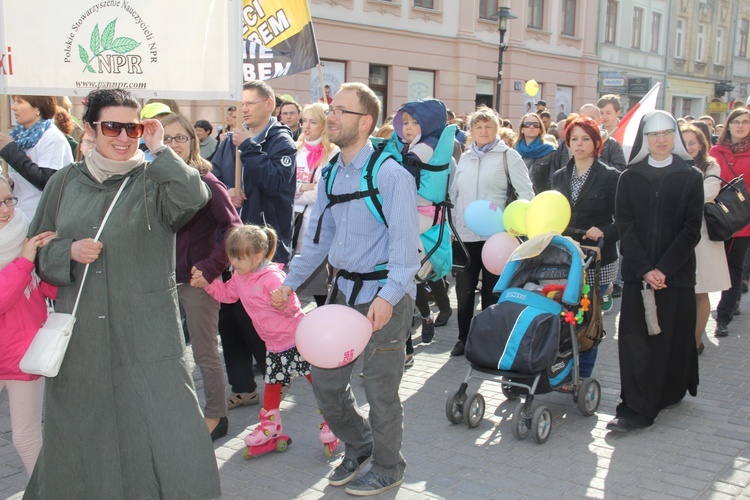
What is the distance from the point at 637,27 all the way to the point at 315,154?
31.8 m

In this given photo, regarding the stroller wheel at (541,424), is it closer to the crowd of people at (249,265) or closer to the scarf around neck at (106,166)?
the crowd of people at (249,265)

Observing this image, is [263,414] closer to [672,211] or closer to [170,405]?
[170,405]

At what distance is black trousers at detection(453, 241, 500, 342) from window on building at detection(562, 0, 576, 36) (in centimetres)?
2532

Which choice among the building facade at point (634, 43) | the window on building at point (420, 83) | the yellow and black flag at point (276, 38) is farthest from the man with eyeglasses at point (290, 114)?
the building facade at point (634, 43)

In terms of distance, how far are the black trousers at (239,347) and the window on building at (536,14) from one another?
24974 mm

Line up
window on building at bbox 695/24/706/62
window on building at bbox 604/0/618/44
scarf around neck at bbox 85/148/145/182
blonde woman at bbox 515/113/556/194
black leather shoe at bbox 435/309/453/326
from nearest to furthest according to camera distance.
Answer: scarf around neck at bbox 85/148/145/182
black leather shoe at bbox 435/309/453/326
blonde woman at bbox 515/113/556/194
window on building at bbox 604/0/618/44
window on building at bbox 695/24/706/62

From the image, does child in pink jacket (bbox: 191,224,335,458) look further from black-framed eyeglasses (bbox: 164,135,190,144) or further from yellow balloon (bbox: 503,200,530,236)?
yellow balloon (bbox: 503,200,530,236)

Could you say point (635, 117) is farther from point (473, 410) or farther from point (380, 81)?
point (380, 81)

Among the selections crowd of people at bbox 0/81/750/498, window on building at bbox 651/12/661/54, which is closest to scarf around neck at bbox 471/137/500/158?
crowd of people at bbox 0/81/750/498

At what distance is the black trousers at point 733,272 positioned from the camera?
767 cm

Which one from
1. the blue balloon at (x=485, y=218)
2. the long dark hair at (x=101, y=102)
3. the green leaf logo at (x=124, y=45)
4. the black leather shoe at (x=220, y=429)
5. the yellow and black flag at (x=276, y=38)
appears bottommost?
the black leather shoe at (x=220, y=429)

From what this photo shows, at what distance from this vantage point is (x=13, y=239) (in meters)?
3.84

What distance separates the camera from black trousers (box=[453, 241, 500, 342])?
6992mm

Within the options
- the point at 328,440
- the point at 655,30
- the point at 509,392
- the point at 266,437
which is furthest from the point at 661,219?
the point at 655,30
